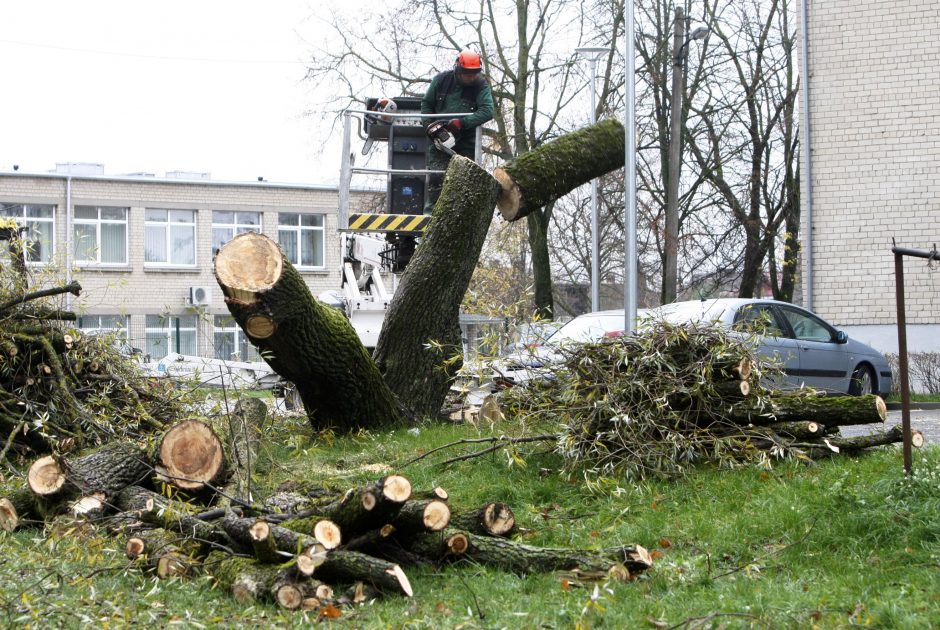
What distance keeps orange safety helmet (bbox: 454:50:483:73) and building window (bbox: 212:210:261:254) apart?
29.5 meters

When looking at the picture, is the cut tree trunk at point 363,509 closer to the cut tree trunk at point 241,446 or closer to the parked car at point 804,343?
the cut tree trunk at point 241,446

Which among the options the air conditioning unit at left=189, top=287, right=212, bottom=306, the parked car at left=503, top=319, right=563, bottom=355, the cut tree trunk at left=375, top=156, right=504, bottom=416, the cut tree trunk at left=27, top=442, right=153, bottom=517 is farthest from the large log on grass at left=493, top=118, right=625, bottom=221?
the air conditioning unit at left=189, top=287, right=212, bottom=306

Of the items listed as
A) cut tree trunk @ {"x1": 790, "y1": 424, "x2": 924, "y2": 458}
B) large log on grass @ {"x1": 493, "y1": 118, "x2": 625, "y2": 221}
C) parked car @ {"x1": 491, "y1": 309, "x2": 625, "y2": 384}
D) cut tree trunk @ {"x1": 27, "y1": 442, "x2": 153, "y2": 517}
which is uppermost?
large log on grass @ {"x1": 493, "y1": 118, "x2": 625, "y2": 221}

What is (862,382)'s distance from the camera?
14039mm

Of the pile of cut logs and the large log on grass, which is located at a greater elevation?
the large log on grass

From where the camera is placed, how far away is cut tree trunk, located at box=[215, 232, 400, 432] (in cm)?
793

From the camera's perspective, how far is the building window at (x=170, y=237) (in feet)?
131

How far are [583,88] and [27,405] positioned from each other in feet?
64.8

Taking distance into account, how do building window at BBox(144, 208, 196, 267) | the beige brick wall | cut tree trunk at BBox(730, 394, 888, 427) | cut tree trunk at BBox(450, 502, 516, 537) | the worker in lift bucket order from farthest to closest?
building window at BBox(144, 208, 196, 267), the beige brick wall, the worker in lift bucket, cut tree trunk at BBox(730, 394, 888, 427), cut tree trunk at BBox(450, 502, 516, 537)

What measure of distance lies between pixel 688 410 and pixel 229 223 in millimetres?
35373

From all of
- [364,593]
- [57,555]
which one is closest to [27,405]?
[57,555]

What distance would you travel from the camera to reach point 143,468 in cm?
697

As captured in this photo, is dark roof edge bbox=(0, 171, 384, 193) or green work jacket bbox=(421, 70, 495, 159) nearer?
green work jacket bbox=(421, 70, 495, 159)

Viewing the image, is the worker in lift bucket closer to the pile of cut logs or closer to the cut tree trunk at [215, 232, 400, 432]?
the cut tree trunk at [215, 232, 400, 432]
